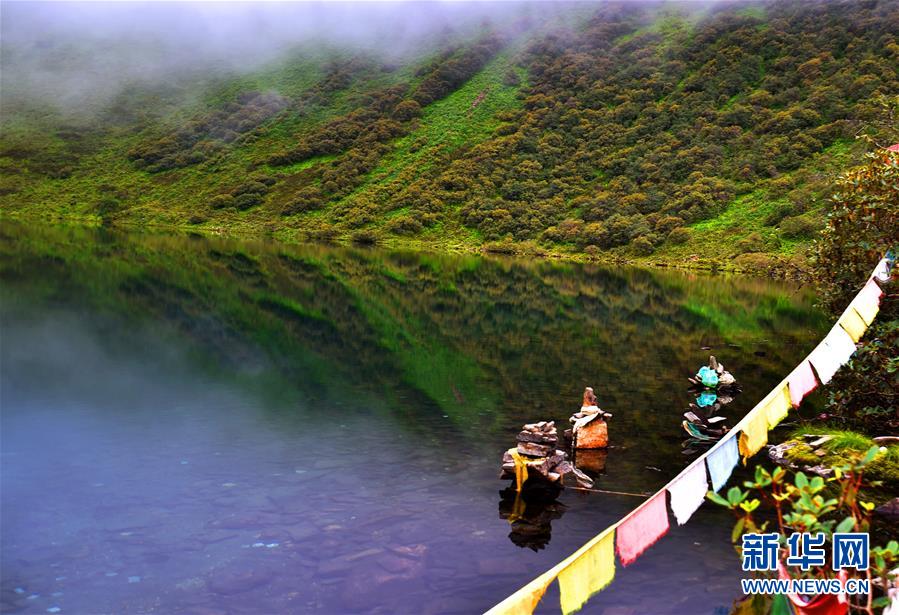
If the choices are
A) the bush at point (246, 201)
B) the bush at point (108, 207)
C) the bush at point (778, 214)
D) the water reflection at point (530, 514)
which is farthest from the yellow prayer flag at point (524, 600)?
the bush at point (108, 207)

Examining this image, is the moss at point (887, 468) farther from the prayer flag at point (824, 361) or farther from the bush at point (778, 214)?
the bush at point (778, 214)

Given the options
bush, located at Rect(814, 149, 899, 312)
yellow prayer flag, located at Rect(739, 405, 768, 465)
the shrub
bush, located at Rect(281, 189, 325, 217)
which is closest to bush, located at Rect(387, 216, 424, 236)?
bush, located at Rect(281, 189, 325, 217)

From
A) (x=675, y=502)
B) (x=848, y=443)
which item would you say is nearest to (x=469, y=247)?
(x=848, y=443)

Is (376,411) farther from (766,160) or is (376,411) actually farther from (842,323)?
(766,160)

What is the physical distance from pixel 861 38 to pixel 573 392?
120360 millimetres

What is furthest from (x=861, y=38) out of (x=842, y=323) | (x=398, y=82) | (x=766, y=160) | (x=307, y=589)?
(x=307, y=589)

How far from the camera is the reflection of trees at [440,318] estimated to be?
30.1 metres

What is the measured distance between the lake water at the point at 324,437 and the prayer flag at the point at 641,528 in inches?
179

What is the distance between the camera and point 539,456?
17562 mm

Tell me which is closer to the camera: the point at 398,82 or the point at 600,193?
the point at 600,193

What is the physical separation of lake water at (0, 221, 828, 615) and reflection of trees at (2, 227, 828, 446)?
0.88 feet

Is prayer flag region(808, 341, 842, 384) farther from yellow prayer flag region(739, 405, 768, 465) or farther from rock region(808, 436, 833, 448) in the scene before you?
rock region(808, 436, 833, 448)

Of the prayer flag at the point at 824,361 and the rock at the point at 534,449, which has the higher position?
the prayer flag at the point at 824,361

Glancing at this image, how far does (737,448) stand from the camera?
10125 mm
